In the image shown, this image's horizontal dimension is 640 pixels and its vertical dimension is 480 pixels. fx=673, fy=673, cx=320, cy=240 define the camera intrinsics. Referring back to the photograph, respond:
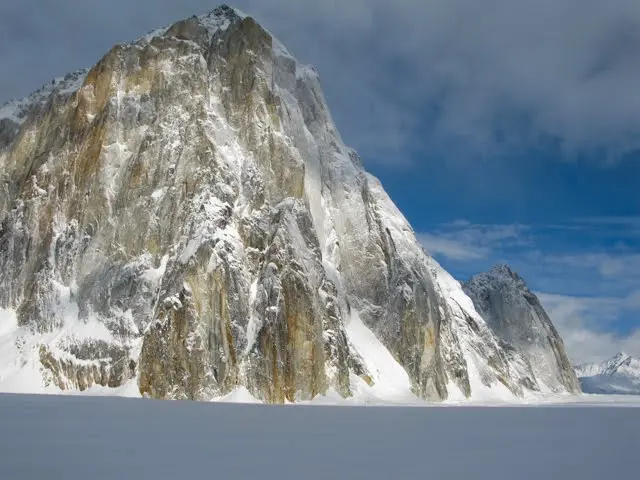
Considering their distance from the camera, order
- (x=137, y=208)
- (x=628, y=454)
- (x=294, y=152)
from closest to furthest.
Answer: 1. (x=628, y=454)
2. (x=137, y=208)
3. (x=294, y=152)

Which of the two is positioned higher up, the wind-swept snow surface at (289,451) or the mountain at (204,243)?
the mountain at (204,243)

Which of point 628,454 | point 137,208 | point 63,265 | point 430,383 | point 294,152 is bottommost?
point 628,454

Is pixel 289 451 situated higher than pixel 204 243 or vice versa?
pixel 204 243

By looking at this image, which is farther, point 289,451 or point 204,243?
point 204,243

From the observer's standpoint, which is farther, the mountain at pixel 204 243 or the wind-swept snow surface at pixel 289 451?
the mountain at pixel 204 243

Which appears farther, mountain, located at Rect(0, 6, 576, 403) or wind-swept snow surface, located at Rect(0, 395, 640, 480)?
mountain, located at Rect(0, 6, 576, 403)

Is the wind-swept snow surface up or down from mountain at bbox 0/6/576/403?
down

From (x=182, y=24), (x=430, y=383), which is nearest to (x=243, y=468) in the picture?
(x=430, y=383)

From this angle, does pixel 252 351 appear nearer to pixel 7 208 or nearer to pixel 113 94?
pixel 113 94
